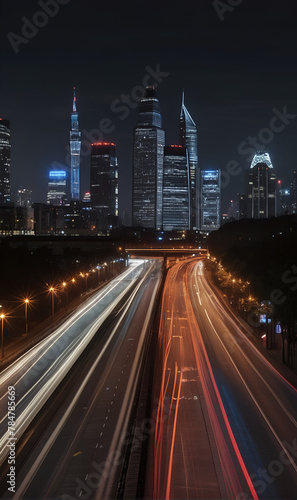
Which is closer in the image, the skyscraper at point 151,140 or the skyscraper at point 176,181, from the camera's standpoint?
the skyscraper at point 176,181

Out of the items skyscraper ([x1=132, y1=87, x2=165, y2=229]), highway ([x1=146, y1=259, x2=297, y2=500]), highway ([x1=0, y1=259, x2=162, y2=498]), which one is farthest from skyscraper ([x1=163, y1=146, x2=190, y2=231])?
highway ([x1=146, y1=259, x2=297, y2=500])

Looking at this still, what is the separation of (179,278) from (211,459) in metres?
48.7

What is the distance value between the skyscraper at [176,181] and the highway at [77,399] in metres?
158

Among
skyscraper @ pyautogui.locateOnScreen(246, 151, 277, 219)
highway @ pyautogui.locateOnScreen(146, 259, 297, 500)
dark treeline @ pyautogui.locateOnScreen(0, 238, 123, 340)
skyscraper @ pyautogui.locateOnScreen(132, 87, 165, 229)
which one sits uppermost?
skyscraper @ pyautogui.locateOnScreen(132, 87, 165, 229)

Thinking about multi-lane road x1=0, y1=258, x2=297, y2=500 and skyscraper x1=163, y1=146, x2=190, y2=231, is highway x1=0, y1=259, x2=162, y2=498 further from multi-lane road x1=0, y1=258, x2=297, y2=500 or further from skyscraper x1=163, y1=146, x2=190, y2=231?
skyscraper x1=163, y1=146, x2=190, y2=231

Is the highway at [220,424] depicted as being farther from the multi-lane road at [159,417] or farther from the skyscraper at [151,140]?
the skyscraper at [151,140]

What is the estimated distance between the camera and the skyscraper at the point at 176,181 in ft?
611

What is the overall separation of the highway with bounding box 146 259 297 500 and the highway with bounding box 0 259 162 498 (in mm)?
1125

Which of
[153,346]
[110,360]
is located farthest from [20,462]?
[153,346]

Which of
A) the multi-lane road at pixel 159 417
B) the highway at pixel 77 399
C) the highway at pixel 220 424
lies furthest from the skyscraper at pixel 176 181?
the highway at pixel 220 424

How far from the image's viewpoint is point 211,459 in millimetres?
12547

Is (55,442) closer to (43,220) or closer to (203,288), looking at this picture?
(203,288)

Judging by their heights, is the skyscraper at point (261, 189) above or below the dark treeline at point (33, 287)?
above

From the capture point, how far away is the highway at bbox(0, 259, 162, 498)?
11.7 metres
